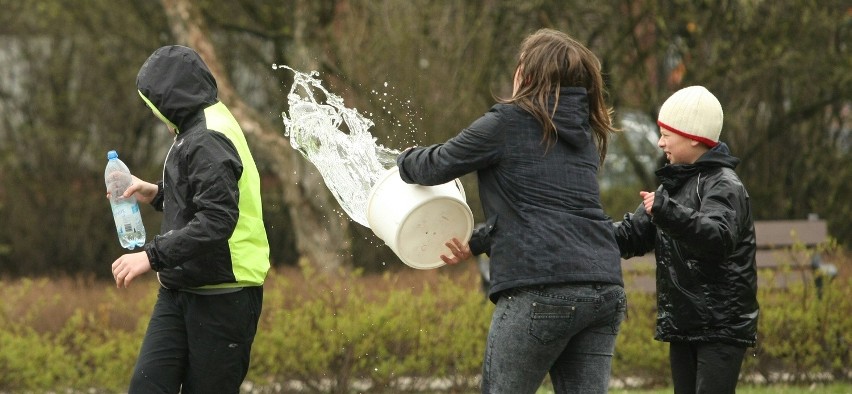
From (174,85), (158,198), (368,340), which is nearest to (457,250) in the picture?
(174,85)

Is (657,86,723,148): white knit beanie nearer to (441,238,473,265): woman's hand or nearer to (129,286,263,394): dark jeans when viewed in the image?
(441,238,473,265): woman's hand

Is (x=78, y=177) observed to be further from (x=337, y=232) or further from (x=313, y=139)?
(x=313, y=139)

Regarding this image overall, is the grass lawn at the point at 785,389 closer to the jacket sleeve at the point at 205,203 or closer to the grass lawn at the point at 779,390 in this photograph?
the grass lawn at the point at 779,390

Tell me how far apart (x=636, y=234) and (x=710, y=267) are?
1.16 ft

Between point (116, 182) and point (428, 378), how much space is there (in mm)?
3082

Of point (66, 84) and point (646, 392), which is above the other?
point (66, 84)

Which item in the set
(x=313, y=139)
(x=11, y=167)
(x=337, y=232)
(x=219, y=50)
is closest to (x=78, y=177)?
(x=11, y=167)

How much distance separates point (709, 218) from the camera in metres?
3.82

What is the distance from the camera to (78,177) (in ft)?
48.1

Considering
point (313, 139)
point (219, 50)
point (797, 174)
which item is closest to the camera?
point (313, 139)

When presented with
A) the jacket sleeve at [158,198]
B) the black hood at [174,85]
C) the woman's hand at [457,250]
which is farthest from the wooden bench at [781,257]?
the black hood at [174,85]

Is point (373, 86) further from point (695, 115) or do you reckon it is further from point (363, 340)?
point (695, 115)

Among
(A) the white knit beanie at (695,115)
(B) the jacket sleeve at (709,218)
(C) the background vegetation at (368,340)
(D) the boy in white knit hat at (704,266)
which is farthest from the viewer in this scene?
(C) the background vegetation at (368,340)

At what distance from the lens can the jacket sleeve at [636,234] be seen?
14.2ft
